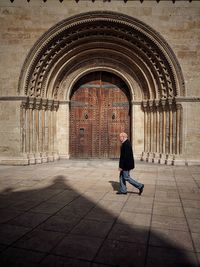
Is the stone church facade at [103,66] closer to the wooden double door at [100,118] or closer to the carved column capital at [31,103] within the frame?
the carved column capital at [31,103]

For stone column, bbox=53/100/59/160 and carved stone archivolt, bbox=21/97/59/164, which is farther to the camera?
stone column, bbox=53/100/59/160

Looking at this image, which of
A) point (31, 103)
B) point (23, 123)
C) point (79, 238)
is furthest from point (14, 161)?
point (79, 238)

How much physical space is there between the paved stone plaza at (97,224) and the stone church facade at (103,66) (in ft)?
12.0

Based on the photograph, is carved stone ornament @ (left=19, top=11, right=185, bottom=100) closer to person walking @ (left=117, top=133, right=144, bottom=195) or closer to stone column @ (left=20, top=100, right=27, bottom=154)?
stone column @ (left=20, top=100, right=27, bottom=154)

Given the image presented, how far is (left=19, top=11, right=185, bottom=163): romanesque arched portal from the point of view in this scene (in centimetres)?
967

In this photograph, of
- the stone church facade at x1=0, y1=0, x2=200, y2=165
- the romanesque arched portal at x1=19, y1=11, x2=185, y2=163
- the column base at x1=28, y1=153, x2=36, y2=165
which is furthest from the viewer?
the column base at x1=28, y1=153, x2=36, y2=165

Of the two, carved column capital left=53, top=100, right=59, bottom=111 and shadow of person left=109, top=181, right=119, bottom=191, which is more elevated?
carved column capital left=53, top=100, right=59, bottom=111

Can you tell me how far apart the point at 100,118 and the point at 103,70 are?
7.56 feet

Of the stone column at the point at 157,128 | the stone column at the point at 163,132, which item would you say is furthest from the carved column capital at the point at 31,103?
the stone column at the point at 163,132

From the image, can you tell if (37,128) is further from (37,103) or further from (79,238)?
(79,238)

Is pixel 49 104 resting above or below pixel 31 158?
above

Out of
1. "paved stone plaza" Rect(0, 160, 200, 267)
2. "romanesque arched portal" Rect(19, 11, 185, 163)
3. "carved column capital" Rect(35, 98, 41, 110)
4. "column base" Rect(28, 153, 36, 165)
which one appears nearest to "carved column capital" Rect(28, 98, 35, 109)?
"romanesque arched portal" Rect(19, 11, 185, 163)

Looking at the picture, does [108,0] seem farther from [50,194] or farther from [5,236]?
[5,236]

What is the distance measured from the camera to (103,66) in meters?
11.4
